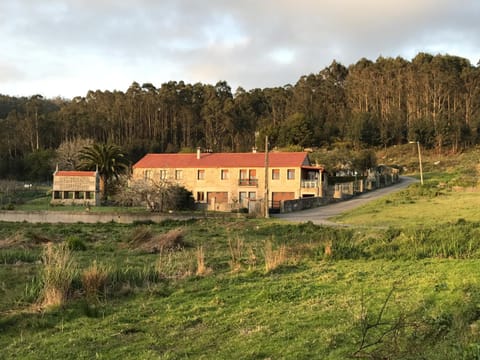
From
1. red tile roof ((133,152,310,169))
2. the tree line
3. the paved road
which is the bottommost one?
the paved road

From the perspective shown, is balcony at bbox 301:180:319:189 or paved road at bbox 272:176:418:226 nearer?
paved road at bbox 272:176:418:226

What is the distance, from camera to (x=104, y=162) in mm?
60094

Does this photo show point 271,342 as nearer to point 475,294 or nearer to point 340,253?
point 475,294

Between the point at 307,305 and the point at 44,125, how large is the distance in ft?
320

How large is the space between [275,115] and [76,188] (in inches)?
2383

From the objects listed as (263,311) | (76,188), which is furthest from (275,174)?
(263,311)

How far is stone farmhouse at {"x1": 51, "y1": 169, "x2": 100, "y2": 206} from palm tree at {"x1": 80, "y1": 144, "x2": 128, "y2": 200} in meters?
3.31

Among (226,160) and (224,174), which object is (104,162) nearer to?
(226,160)

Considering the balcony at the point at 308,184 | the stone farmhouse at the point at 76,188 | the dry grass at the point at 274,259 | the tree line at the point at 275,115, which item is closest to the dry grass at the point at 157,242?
the dry grass at the point at 274,259

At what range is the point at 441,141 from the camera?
82.6m

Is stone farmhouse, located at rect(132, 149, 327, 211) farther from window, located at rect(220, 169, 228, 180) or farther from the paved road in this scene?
the paved road

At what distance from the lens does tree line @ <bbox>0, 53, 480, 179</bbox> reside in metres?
87.6

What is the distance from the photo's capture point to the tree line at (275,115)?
8762 centimetres

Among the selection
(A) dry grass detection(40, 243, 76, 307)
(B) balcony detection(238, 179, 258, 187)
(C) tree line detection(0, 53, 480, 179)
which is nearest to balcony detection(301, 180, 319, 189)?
(B) balcony detection(238, 179, 258, 187)
